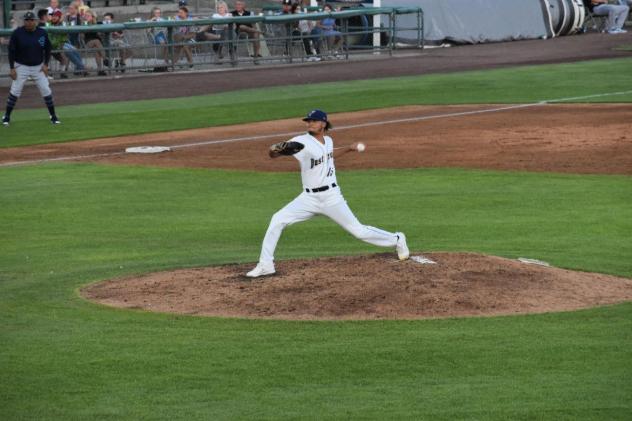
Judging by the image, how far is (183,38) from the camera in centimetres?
3962

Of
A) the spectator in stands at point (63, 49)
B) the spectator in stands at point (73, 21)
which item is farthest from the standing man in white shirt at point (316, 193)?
the spectator in stands at point (73, 21)

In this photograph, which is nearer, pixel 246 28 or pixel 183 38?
pixel 183 38

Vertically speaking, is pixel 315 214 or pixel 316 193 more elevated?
pixel 316 193

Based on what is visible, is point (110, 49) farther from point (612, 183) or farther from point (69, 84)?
point (612, 183)

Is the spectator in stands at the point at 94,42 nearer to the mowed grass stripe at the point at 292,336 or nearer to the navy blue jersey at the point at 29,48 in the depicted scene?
the navy blue jersey at the point at 29,48

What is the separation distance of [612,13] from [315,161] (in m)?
38.7

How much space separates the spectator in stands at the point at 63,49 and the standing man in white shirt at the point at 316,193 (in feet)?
81.3

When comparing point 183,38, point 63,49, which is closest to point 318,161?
point 63,49

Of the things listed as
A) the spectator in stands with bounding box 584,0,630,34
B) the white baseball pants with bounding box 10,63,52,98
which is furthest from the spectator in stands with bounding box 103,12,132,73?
the spectator in stands with bounding box 584,0,630,34

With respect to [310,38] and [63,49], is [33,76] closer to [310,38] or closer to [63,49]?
[63,49]

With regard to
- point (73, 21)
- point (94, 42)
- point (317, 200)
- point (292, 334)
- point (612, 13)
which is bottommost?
point (292, 334)

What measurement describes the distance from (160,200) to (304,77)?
747 inches

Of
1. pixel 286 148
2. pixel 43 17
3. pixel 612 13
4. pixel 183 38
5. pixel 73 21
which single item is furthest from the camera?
pixel 612 13

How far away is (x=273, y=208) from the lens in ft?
61.3
